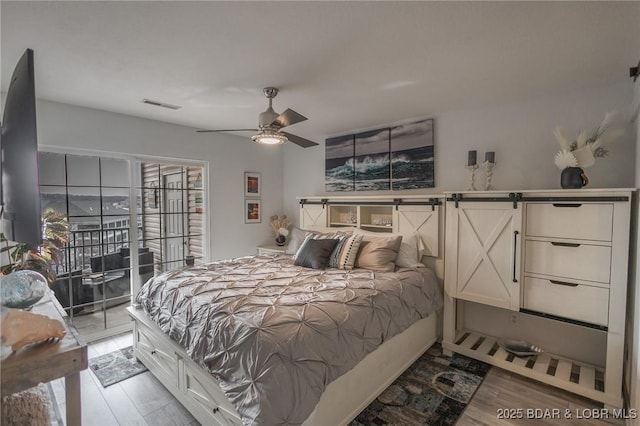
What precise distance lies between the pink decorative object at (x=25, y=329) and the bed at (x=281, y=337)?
33.2 inches

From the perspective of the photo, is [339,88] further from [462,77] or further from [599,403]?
[599,403]

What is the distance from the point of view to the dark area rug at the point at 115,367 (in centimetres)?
257

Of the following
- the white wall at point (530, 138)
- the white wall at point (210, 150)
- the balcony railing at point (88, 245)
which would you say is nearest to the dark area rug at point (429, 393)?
the white wall at point (530, 138)

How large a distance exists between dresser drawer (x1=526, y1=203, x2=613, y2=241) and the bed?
108 cm

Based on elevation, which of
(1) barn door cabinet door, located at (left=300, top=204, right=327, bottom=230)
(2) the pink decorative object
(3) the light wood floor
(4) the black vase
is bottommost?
(3) the light wood floor

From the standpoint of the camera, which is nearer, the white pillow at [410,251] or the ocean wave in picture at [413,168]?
the white pillow at [410,251]

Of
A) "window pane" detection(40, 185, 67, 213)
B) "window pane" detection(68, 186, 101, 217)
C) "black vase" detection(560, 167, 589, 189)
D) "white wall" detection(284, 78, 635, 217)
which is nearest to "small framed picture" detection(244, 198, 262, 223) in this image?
"window pane" detection(68, 186, 101, 217)

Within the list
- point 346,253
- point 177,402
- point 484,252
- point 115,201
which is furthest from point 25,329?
point 484,252

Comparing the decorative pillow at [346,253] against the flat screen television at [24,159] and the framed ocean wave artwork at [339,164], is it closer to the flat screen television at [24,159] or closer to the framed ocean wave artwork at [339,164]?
the framed ocean wave artwork at [339,164]

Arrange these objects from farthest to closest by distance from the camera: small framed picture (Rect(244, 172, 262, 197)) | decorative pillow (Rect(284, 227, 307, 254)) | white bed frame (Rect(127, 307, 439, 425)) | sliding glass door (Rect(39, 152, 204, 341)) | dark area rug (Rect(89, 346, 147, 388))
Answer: small framed picture (Rect(244, 172, 262, 197))
decorative pillow (Rect(284, 227, 307, 254))
sliding glass door (Rect(39, 152, 204, 341))
dark area rug (Rect(89, 346, 147, 388))
white bed frame (Rect(127, 307, 439, 425))

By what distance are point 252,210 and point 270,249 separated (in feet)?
2.47

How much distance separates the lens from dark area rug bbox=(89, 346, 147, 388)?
257cm

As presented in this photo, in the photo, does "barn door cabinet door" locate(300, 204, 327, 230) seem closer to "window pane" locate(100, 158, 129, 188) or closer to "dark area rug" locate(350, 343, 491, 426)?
"dark area rug" locate(350, 343, 491, 426)

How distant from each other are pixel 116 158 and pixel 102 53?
5.94ft
